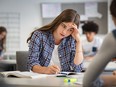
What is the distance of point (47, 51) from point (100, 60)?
1.16 meters

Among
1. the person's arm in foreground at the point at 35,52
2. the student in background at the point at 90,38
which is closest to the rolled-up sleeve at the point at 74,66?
the person's arm in foreground at the point at 35,52

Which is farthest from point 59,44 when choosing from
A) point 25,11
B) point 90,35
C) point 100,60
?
point 25,11

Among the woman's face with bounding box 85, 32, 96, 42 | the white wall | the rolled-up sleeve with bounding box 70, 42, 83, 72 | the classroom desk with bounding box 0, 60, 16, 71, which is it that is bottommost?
the classroom desk with bounding box 0, 60, 16, 71

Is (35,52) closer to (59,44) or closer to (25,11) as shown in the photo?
(59,44)

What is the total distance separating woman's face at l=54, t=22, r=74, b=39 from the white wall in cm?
321

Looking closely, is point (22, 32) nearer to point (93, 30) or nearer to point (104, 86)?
point (93, 30)

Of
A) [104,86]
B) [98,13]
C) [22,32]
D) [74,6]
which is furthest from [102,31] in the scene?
[104,86]

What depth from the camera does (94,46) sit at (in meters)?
4.05

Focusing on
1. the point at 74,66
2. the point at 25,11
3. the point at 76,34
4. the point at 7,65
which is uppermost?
the point at 25,11

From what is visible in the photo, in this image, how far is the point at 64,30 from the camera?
6.78 feet

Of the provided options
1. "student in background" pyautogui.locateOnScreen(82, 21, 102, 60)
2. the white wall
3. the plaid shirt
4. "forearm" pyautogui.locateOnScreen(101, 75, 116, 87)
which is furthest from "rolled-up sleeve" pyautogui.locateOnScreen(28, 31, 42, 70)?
the white wall

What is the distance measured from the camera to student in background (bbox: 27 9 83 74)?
79.4 inches

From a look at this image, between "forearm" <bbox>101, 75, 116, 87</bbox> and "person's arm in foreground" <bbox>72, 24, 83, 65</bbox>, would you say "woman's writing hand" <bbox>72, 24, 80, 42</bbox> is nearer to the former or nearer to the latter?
"person's arm in foreground" <bbox>72, 24, 83, 65</bbox>

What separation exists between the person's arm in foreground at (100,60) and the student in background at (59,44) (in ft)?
3.08
